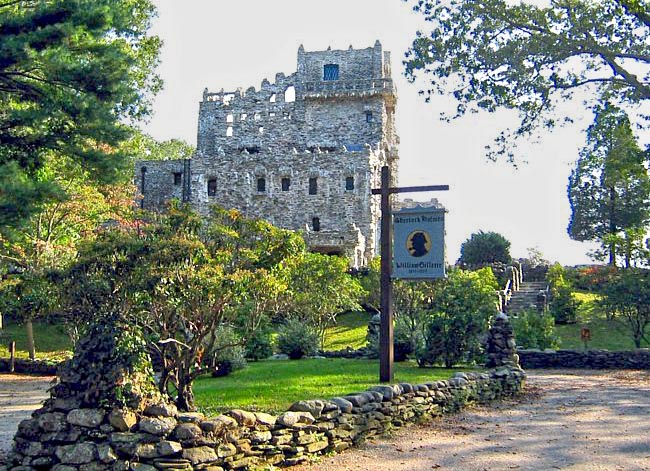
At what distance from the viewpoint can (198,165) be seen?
1924 inches

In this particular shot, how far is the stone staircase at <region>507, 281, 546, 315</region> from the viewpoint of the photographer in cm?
3269

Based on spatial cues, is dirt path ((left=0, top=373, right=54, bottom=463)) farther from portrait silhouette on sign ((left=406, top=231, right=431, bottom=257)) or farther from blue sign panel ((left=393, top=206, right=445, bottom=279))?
portrait silhouette on sign ((left=406, top=231, right=431, bottom=257))

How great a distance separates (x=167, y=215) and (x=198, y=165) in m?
38.6

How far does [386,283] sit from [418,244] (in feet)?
3.15

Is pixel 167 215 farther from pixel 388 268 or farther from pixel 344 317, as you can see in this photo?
pixel 344 317

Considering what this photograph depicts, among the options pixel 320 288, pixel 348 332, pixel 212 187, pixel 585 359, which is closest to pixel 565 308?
pixel 585 359

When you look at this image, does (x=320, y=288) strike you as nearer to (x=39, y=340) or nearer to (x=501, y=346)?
(x=501, y=346)

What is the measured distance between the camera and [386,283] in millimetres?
13172

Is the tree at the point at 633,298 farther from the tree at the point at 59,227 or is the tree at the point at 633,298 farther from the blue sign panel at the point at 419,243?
the tree at the point at 59,227

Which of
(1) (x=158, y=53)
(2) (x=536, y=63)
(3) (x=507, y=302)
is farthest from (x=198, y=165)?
(2) (x=536, y=63)

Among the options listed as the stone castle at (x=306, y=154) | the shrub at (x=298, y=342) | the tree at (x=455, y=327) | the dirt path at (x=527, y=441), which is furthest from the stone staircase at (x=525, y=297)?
the dirt path at (x=527, y=441)

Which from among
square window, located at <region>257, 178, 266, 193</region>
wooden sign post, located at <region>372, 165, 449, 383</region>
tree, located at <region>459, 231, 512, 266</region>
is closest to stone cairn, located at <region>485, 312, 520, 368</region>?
wooden sign post, located at <region>372, 165, 449, 383</region>

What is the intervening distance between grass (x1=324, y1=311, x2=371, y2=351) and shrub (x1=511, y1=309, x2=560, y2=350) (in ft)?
19.4

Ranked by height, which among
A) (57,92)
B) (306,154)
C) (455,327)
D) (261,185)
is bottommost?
(455,327)
